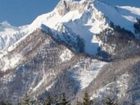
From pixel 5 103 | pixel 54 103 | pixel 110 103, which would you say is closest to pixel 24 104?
pixel 54 103

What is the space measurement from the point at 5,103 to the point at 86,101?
26770mm

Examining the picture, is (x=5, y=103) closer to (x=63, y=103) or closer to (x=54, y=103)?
(x=54, y=103)

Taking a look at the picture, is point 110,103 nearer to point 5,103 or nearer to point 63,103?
point 63,103

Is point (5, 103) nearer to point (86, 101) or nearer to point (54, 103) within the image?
point (54, 103)

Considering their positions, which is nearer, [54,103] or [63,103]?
[63,103]

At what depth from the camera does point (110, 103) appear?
79000 millimetres

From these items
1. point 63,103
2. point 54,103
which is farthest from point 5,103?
point 63,103

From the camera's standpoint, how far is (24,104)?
84688 millimetres

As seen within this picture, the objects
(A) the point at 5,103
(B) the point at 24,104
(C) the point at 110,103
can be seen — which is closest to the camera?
(C) the point at 110,103

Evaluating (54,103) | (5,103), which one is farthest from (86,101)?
(5,103)

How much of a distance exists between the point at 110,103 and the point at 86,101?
2.63 metres

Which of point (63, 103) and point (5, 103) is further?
point (5, 103)

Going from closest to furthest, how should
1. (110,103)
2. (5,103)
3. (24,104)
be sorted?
(110,103)
(24,104)
(5,103)

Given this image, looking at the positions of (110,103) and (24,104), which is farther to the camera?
(24,104)
